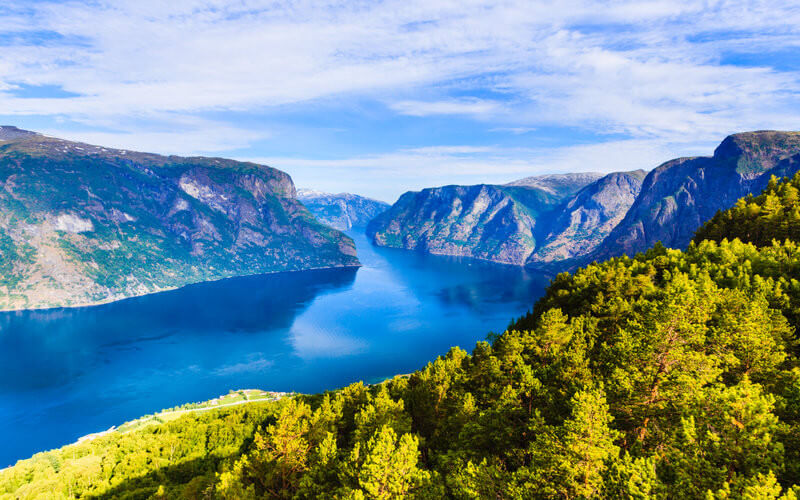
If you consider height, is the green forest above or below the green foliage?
below

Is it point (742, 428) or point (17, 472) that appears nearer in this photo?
point (742, 428)

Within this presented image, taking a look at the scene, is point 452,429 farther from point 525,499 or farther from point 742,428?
point 742,428

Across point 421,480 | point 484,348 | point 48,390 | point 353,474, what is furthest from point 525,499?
point 48,390

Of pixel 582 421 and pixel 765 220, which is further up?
pixel 765 220

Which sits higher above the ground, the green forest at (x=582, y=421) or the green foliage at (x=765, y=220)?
the green foliage at (x=765, y=220)

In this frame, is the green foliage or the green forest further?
the green foliage

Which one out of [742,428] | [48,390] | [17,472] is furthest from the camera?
[48,390]

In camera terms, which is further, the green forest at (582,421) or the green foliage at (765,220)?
the green foliage at (765,220)

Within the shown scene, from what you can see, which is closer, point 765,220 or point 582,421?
point 582,421
